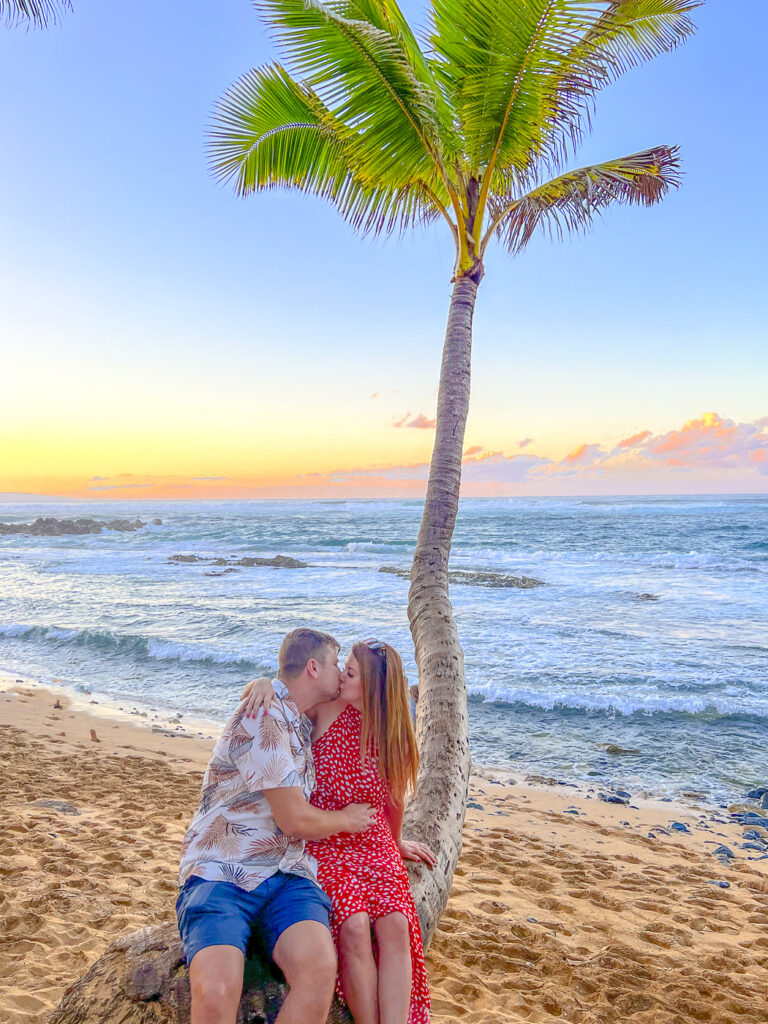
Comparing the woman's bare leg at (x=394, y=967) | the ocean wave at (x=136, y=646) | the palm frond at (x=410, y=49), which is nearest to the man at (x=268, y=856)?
the woman's bare leg at (x=394, y=967)

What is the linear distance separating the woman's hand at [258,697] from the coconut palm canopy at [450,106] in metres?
4.44

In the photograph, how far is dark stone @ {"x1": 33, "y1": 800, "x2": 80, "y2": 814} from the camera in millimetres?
5961

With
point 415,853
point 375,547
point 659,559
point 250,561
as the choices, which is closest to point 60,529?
point 375,547

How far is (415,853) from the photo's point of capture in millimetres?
3104

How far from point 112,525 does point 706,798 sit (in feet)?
175

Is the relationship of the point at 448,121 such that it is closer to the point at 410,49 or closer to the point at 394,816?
the point at 410,49

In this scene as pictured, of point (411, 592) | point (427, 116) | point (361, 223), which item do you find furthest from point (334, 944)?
point (361, 223)

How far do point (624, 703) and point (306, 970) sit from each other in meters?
8.75

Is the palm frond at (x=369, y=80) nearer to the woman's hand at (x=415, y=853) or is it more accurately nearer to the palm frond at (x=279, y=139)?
the palm frond at (x=279, y=139)

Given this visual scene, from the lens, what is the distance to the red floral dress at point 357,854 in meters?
2.45

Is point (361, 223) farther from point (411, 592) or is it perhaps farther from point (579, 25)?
point (411, 592)

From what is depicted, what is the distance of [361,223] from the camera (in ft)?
24.2

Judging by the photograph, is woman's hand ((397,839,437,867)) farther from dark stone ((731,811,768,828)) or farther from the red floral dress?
dark stone ((731,811,768,828))

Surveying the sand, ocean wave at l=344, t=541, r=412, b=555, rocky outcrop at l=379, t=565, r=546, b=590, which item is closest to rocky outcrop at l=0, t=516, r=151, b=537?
ocean wave at l=344, t=541, r=412, b=555
